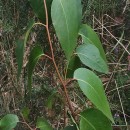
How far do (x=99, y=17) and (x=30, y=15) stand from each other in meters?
0.44

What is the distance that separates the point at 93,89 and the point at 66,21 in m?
0.19

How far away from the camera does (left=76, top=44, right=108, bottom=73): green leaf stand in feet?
3.37

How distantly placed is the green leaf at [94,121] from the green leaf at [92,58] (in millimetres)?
123

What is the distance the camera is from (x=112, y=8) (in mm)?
1866

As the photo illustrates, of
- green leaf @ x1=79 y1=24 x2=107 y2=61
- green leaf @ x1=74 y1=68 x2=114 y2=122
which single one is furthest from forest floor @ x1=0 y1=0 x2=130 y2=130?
green leaf @ x1=74 y1=68 x2=114 y2=122

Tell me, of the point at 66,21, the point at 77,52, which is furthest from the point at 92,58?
the point at 66,21

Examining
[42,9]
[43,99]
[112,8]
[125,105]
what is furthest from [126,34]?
[42,9]

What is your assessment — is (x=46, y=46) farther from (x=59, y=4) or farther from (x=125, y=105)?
(x=125, y=105)

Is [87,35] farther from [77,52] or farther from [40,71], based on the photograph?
[40,71]

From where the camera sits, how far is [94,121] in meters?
0.99

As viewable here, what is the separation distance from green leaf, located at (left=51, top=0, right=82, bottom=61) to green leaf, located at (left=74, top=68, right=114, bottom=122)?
3.1 inches

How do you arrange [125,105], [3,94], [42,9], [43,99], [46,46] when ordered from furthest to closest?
[125,105], [3,94], [43,99], [46,46], [42,9]

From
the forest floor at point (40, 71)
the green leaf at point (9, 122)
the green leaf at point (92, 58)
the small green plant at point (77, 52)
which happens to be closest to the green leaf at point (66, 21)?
the small green plant at point (77, 52)

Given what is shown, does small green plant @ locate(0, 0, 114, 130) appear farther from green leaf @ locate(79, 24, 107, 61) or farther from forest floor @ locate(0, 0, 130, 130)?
forest floor @ locate(0, 0, 130, 130)
